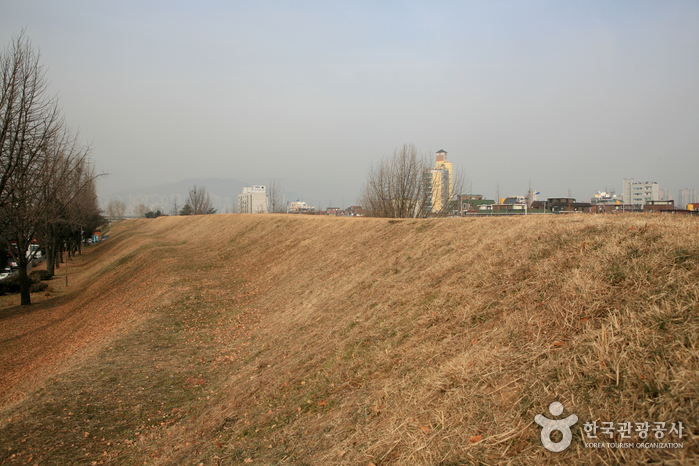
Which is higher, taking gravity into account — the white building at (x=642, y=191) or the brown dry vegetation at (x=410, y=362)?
the white building at (x=642, y=191)

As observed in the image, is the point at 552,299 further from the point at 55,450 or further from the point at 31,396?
the point at 31,396

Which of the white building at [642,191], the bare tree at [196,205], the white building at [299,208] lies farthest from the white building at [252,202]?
the white building at [642,191]

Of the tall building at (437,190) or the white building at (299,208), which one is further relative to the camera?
the white building at (299,208)

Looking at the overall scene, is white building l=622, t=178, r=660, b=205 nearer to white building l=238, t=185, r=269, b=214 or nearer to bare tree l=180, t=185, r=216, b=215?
bare tree l=180, t=185, r=216, b=215

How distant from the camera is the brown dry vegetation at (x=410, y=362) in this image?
139 inches

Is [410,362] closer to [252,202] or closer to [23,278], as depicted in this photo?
[23,278]

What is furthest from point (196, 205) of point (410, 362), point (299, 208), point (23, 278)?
point (410, 362)

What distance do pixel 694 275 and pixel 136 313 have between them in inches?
655

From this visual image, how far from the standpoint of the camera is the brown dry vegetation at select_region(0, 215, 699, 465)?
3.53 metres

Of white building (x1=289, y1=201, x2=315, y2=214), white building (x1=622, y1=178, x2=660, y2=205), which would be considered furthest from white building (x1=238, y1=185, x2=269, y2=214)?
white building (x1=622, y1=178, x2=660, y2=205)

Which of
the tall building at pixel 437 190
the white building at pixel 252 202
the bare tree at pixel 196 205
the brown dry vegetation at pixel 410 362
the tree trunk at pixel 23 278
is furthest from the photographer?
the white building at pixel 252 202

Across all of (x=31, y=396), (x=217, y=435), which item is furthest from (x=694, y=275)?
(x=31, y=396)

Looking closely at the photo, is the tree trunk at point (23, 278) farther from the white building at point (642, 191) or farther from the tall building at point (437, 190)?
the white building at point (642, 191)

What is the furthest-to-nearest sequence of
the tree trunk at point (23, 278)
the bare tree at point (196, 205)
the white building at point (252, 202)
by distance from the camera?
the white building at point (252, 202)
the bare tree at point (196, 205)
the tree trunk at point (23, 278)
